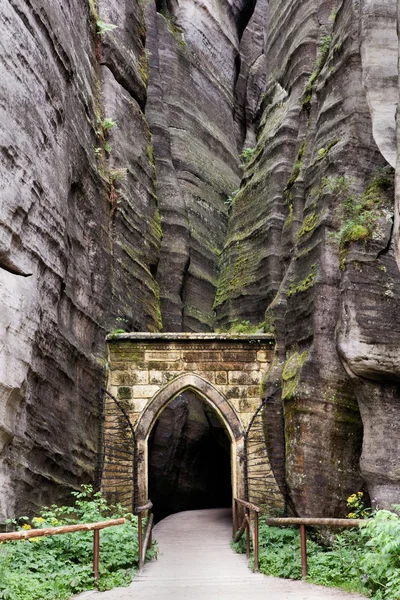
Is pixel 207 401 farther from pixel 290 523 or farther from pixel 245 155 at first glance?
pixel 245 155

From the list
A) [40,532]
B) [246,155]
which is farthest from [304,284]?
[246,155]

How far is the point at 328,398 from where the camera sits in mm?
10492

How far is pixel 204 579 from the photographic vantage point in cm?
798

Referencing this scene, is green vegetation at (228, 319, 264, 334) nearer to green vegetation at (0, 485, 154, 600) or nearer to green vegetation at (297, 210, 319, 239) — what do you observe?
green vegetation at (297, 210, 319, 239)

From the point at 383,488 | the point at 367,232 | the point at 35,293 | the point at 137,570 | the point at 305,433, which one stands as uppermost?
the point at 367,232

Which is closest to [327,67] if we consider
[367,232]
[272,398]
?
[367,232]

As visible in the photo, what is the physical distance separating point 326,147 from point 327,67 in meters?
1.89

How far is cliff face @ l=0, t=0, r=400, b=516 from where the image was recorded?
833cm

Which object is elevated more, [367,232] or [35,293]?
[367,232]

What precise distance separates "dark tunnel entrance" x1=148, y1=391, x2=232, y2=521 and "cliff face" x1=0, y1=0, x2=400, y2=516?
2.28m

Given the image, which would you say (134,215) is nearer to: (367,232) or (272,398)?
(272,398)

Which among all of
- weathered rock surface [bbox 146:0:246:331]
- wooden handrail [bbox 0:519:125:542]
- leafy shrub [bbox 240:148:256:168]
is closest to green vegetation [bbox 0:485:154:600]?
wooden handrail [bbox 0:519:125:542]

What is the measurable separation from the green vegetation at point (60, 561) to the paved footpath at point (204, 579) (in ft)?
0.78

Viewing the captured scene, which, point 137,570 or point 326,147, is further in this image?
point 326,147
